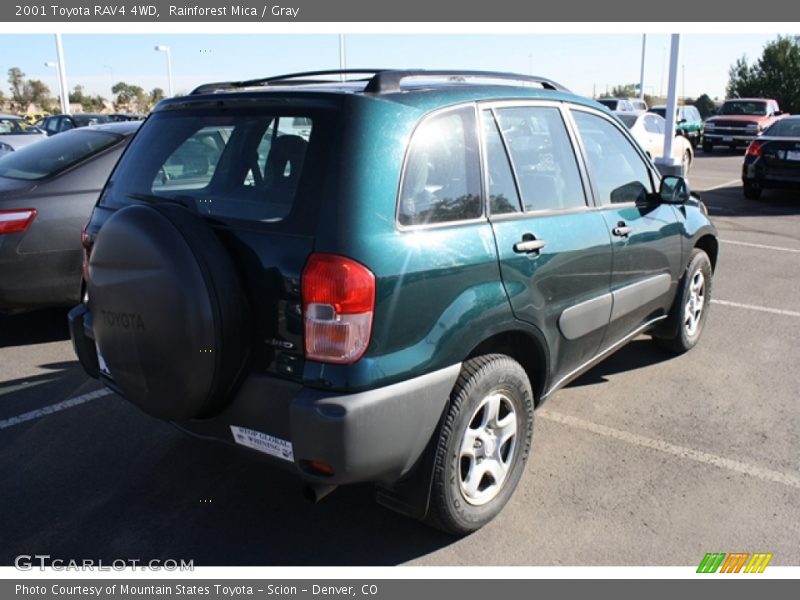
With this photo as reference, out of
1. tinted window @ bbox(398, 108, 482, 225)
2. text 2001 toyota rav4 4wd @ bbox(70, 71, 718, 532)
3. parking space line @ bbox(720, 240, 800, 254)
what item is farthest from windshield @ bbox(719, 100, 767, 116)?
tinted window @ bbox(398, 108, 482, 225)

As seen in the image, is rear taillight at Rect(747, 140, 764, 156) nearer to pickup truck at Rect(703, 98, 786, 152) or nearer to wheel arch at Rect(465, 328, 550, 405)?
wheel arch at Rect(465, 328, 550, 405)

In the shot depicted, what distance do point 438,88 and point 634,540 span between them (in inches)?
82.9

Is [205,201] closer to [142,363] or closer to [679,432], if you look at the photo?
[142,363]

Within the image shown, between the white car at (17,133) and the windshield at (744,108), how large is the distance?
23.8 m

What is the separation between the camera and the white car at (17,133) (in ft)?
45.6

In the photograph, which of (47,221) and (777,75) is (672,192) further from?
(777,75)

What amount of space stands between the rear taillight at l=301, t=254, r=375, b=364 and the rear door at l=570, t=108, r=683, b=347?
1.89 m

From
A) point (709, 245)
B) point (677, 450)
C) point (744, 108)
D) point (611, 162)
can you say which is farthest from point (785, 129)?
point (744, 108)

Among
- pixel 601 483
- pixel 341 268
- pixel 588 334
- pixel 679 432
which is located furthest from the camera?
pixel 679 432

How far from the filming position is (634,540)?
301cm

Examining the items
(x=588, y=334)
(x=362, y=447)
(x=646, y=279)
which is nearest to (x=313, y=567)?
(x=362, y=447)

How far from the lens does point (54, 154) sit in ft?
18.9

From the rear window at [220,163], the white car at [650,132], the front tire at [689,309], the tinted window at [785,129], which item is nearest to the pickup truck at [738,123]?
the white car at [650,132]

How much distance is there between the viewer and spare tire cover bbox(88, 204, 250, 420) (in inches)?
99.4
